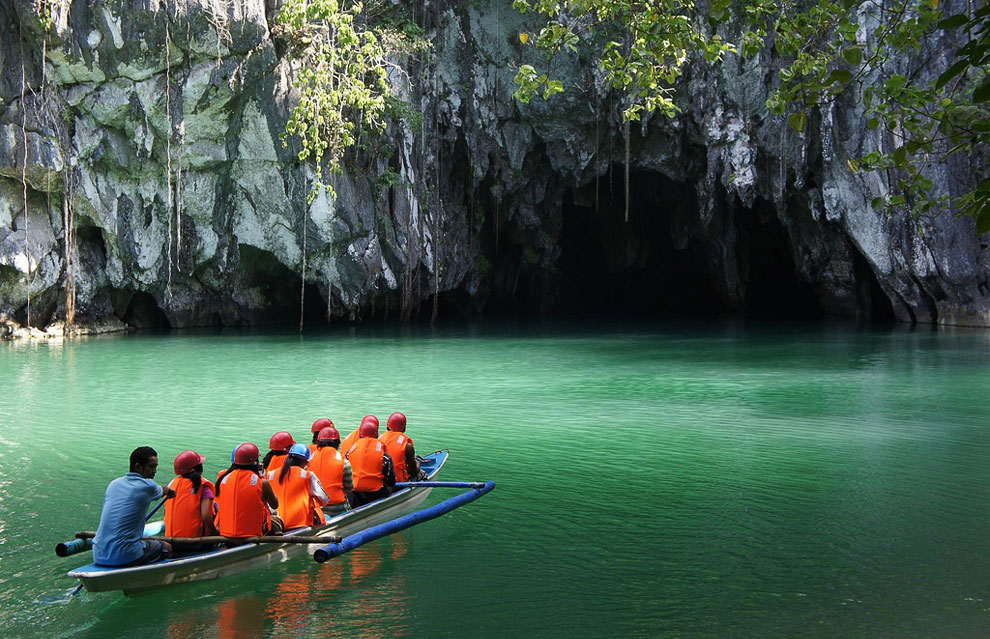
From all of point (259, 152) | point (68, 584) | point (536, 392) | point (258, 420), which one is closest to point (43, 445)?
point (258, 420)

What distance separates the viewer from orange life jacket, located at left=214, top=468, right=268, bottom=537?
5.83m

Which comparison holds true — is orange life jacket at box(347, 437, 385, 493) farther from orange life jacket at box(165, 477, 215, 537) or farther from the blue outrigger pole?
orange life jacket at box(165, 477, 215, 537)

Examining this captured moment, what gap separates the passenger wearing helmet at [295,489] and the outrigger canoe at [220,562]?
0.31 feet

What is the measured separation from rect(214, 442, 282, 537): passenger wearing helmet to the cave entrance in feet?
85.1

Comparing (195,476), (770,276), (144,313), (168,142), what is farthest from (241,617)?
(770,276)

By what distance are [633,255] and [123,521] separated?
104ft

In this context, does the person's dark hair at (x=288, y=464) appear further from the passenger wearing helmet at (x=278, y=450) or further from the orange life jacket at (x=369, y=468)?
the orange life jacket at (x=369, y=468)

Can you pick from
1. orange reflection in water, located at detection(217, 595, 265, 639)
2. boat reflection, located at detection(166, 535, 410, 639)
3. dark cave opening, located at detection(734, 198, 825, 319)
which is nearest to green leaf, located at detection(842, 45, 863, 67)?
boat reflection, located at detection(166, 535, 410, 639)

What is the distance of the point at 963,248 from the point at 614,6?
21945 mm

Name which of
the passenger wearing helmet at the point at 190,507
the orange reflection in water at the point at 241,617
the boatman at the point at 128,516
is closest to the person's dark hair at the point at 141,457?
→ the boatman at the point at 128,516

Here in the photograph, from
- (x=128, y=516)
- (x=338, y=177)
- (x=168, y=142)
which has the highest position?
(x=168, y=142)

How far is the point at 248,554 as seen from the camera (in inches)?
230

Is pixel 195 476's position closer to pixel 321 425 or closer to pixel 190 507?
pixel 190 507

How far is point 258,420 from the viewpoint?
11500 millimetres
